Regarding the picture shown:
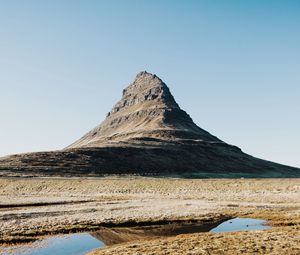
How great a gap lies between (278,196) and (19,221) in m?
44.5

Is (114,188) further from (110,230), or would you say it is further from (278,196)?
(110,230)

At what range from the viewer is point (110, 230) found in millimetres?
38375

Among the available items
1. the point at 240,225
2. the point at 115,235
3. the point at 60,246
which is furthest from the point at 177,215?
the point at 60,246

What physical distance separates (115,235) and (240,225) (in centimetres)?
1314

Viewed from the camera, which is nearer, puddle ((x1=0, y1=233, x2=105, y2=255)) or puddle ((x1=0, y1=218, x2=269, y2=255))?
puddle ((x1=0, y1=233, x2=105, y2=255))

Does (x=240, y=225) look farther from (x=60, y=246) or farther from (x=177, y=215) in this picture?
(x=60, y=246)

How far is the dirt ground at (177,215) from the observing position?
27188 millimetres

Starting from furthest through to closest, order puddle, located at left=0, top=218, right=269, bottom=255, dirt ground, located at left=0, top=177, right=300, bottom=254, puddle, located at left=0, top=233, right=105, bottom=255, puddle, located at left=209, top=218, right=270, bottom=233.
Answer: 1. puddle, located at left=209, top=218, right=270, bottom=233
2. puddle, located at left=0, top=218, right=269, bottom=255
3. puddle, located at left=0, top=233, right=105, bottom=255
4. dirt ground, located at left=0, top=177, right=300, bottom=254

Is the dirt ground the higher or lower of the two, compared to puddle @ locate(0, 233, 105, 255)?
higher

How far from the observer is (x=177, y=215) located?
45.8 meters

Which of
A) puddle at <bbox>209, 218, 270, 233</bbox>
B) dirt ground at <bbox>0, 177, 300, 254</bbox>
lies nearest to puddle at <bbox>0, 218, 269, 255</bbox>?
puddle at <bbox>209, 218, 270, 233</bbox>

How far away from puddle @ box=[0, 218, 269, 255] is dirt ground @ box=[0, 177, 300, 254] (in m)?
2.06

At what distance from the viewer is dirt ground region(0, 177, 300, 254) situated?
89.2 ft

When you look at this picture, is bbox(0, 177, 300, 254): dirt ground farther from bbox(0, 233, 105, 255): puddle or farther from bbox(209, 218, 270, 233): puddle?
bbox(0, 233, 105, 255): puddle
